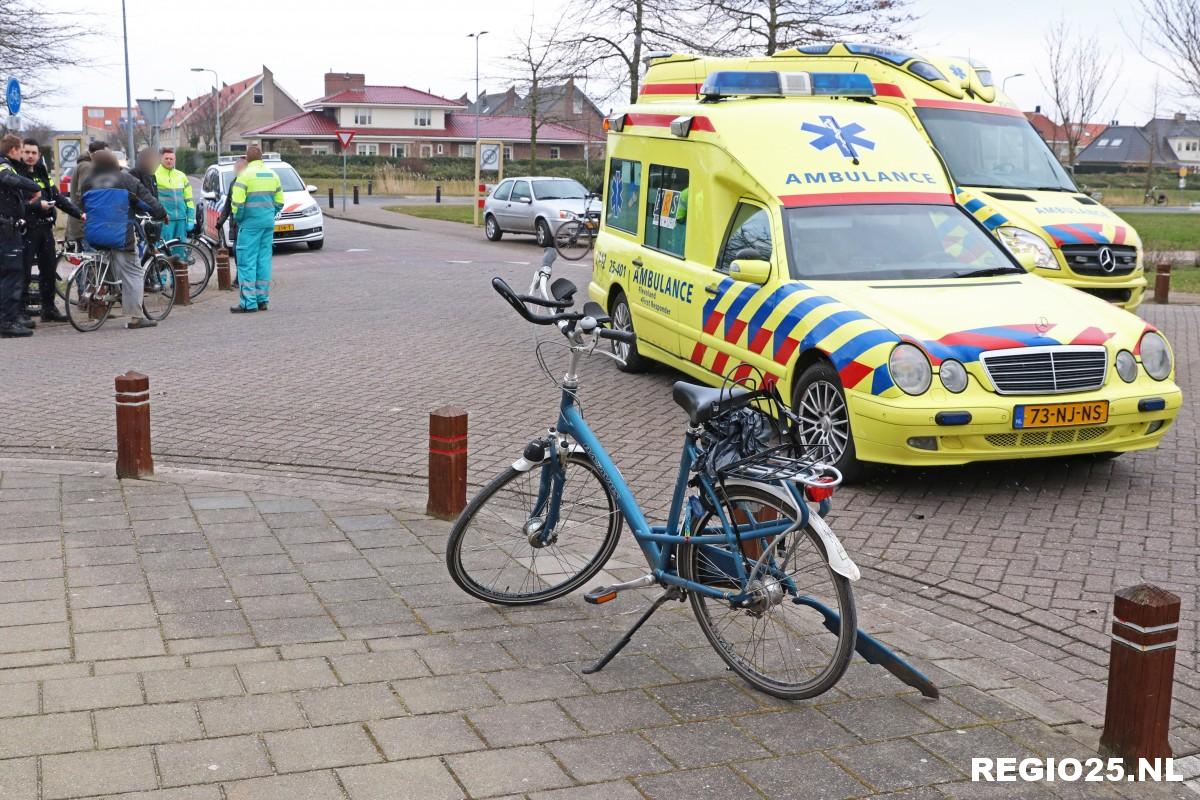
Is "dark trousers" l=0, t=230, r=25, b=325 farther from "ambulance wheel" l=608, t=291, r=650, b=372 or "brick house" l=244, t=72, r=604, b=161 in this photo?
"brick house" l=244, t=72, r=604, b=161

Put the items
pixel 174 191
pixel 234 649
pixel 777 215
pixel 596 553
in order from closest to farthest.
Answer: pixel 234 649
pixel 596 553
pixel 777 215
pixel 174 191

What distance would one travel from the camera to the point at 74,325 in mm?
13352

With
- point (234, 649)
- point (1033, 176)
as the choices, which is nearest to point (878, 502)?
point (234, 649)

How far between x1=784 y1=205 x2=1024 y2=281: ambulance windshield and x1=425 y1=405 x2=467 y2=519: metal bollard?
2.87 metres

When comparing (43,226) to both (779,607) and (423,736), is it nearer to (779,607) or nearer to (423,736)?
(423,736)

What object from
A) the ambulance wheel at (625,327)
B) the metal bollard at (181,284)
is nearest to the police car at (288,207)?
the metal bollard at (181,284)

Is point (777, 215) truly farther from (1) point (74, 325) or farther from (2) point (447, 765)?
(1) point (74, 325)

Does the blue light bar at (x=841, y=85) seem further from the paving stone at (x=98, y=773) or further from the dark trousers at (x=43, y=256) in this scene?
the paving stone at (x=98, y=773)

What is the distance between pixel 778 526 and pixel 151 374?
7.99 m

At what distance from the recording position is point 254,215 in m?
14.8

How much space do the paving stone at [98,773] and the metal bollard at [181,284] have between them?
12.4 m

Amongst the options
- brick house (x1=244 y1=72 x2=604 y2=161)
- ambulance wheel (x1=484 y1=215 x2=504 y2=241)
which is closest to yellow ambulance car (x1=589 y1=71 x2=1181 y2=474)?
ambulance wheel (x1=484 y1=215 x2=504 y2=241)

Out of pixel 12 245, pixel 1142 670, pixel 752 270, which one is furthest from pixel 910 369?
pixel 12 245

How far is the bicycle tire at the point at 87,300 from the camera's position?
1344cm
